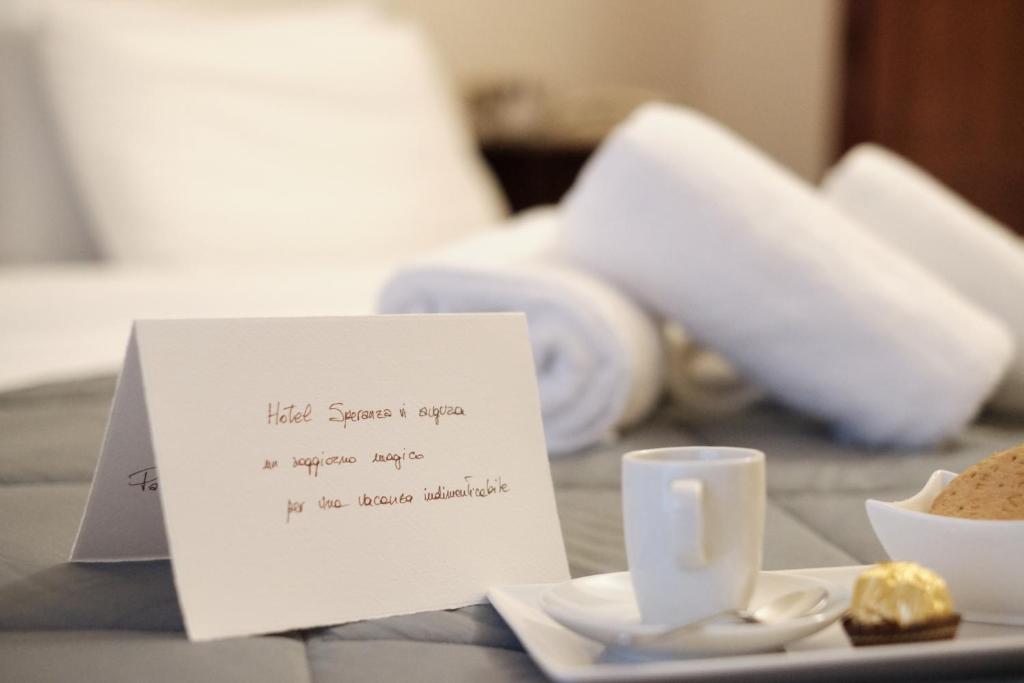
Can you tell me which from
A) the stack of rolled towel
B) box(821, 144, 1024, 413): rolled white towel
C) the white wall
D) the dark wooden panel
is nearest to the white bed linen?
the stack of rolled towel

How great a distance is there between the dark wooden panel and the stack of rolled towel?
1.89 m

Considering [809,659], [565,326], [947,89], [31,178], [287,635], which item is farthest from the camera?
[947,89]

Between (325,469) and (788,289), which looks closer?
(325,469)

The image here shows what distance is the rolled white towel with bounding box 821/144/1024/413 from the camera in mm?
1369

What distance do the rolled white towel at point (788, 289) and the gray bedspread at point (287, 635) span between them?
58mm

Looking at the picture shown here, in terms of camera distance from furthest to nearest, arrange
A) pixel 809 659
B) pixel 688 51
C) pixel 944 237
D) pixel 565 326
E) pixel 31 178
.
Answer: pixel 688 51 → pixel 31 178 → pixel 944 237 → pixel 565 326 → pixel 809 659

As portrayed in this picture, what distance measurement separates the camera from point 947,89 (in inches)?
118

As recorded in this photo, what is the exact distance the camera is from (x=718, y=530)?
0.51 m

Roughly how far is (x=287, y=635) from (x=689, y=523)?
0.72 feet

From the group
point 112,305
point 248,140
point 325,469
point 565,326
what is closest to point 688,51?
point 248,140

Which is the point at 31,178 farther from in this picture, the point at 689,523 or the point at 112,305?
the point at 689,523

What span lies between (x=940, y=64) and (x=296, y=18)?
1.67 meters

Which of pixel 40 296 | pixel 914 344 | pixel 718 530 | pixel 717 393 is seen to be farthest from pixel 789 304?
pixel 40 296

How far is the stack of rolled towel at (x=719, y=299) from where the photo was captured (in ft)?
3.72
